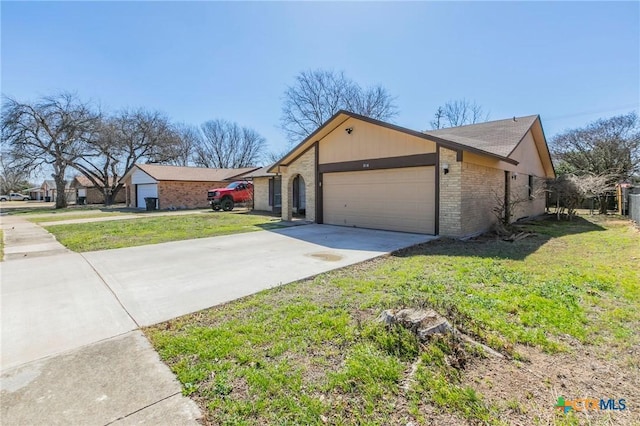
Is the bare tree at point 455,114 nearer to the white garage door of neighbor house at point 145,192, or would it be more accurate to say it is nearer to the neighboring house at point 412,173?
the neighboring house at point 412,173

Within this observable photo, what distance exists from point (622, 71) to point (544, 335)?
17684 mm

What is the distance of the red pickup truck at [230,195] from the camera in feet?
68.3

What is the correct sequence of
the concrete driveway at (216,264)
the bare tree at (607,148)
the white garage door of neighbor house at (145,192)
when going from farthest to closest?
the white garage door of neighbor house at (145,192) → the bare tree at (607,148) → the concrete driveway at (216,264)

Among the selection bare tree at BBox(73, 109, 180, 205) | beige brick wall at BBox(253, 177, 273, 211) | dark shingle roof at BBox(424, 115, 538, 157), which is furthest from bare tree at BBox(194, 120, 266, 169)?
dark shingle roof at BBox(424, 115, 538, 157)

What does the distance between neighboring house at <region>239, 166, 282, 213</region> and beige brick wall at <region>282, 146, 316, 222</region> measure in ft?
12.8

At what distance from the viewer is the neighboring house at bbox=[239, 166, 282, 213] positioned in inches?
760

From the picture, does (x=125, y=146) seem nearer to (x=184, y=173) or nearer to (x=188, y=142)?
(x=184, y=173)

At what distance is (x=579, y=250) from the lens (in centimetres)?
746

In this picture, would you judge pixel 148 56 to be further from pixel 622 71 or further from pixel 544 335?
pixel 622 71

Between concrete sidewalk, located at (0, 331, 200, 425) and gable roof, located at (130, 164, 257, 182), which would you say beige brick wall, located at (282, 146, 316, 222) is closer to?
gable roof, located at (130, 164, 257, 182)

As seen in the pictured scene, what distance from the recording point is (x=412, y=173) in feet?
34.6

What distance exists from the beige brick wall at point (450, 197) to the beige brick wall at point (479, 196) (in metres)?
0.21

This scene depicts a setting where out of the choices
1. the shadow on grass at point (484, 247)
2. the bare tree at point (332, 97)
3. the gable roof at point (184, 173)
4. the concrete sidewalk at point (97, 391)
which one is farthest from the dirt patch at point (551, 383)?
the bare tree at point (332, 97)

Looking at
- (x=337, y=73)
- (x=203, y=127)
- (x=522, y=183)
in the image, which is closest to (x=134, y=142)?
(x=203, y=127)
